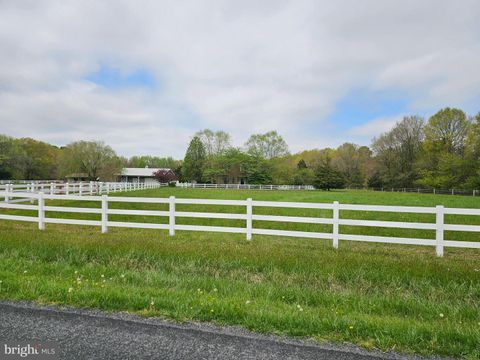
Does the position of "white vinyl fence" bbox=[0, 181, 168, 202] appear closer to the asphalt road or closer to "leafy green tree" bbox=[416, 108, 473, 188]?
the asphalt road

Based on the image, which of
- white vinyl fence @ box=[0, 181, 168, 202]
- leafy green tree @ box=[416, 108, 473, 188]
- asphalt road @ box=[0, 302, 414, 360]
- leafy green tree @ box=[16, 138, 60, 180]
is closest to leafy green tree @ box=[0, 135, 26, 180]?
leafy green tree @ box=[16, 138, 60, 180]

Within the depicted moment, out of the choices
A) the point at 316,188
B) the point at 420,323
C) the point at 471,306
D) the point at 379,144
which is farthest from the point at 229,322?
the point at 379,144

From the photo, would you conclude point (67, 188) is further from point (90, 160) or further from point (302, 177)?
point (302, 177)

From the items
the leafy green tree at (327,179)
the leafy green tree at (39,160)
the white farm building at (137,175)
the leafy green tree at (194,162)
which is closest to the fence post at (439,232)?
the leafy green tree at (327,179)

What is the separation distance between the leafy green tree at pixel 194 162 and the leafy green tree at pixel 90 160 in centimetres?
1853

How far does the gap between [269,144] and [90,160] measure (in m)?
44.0

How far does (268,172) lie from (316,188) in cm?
1500

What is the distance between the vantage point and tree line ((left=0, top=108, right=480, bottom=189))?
51719 mm

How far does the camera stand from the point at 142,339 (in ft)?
10.2

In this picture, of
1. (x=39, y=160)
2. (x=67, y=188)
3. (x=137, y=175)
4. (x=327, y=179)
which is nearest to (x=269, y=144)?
(x=327, y=179)

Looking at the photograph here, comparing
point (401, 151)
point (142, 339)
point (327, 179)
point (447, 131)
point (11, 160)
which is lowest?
point (142, 339)

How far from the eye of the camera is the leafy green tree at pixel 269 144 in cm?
8431

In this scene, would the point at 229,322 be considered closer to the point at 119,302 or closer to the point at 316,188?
the point at 119,302

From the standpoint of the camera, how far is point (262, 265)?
640 cm
